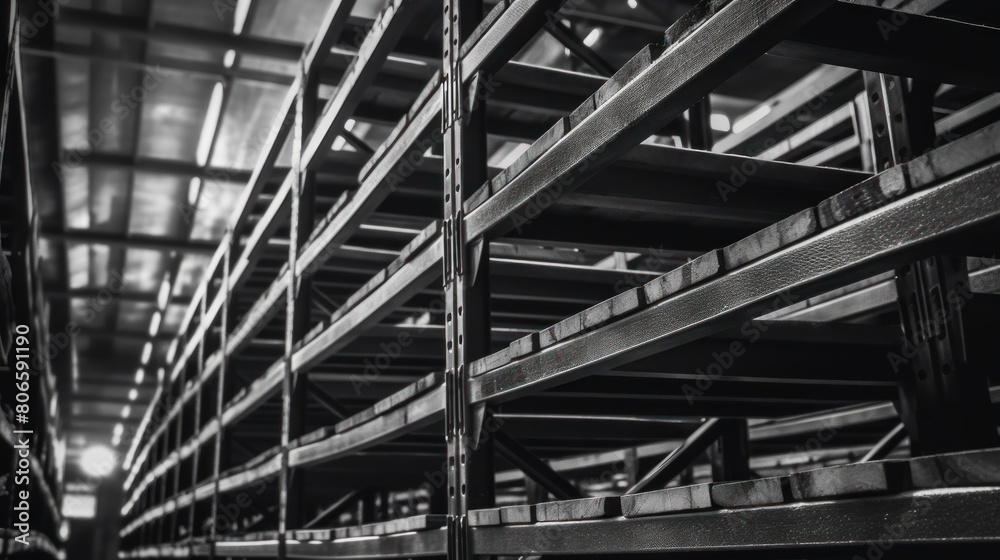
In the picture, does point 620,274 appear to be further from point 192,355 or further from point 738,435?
point 192,355

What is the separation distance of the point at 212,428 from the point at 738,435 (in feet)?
18.5

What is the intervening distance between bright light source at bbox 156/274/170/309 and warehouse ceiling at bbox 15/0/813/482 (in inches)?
1.6

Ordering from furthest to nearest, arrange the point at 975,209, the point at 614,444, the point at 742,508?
1. the point at 614,444
2. the point at 742,508
3. the point at 975,209

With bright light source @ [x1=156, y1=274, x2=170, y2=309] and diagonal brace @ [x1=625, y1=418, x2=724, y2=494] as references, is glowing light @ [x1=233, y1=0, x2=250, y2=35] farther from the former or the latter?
bright light source @ [x1=156, y1=274, x2=170, y2=309]

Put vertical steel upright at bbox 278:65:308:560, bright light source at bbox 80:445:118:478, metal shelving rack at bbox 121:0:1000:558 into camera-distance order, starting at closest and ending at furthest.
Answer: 1. metal shelving rack at bbox 121:0:1000:558
2. vertical steel upright at bbox 278:65:308:560
3. bright light source at bbox 80:445:118:478

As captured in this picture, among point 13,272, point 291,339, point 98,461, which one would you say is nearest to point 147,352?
point 98,461

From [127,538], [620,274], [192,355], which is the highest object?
[192,355]

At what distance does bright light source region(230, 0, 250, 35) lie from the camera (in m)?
10.5

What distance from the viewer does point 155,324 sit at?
22.2 metres

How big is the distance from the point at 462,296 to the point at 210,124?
10461 mm

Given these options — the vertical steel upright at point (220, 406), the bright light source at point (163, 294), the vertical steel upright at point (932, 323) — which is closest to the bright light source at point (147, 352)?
the bright light source at point (163, 294)

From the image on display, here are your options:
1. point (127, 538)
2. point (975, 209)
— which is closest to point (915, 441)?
point (975, 209)

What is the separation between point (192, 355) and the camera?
12.2 metres

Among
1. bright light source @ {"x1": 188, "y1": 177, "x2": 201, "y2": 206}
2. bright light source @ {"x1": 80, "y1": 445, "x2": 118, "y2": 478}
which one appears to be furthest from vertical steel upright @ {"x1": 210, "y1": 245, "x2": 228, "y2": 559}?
bright light source @ {"x1": 80, "y1": 445, "x2": 118, "y2": 478}
